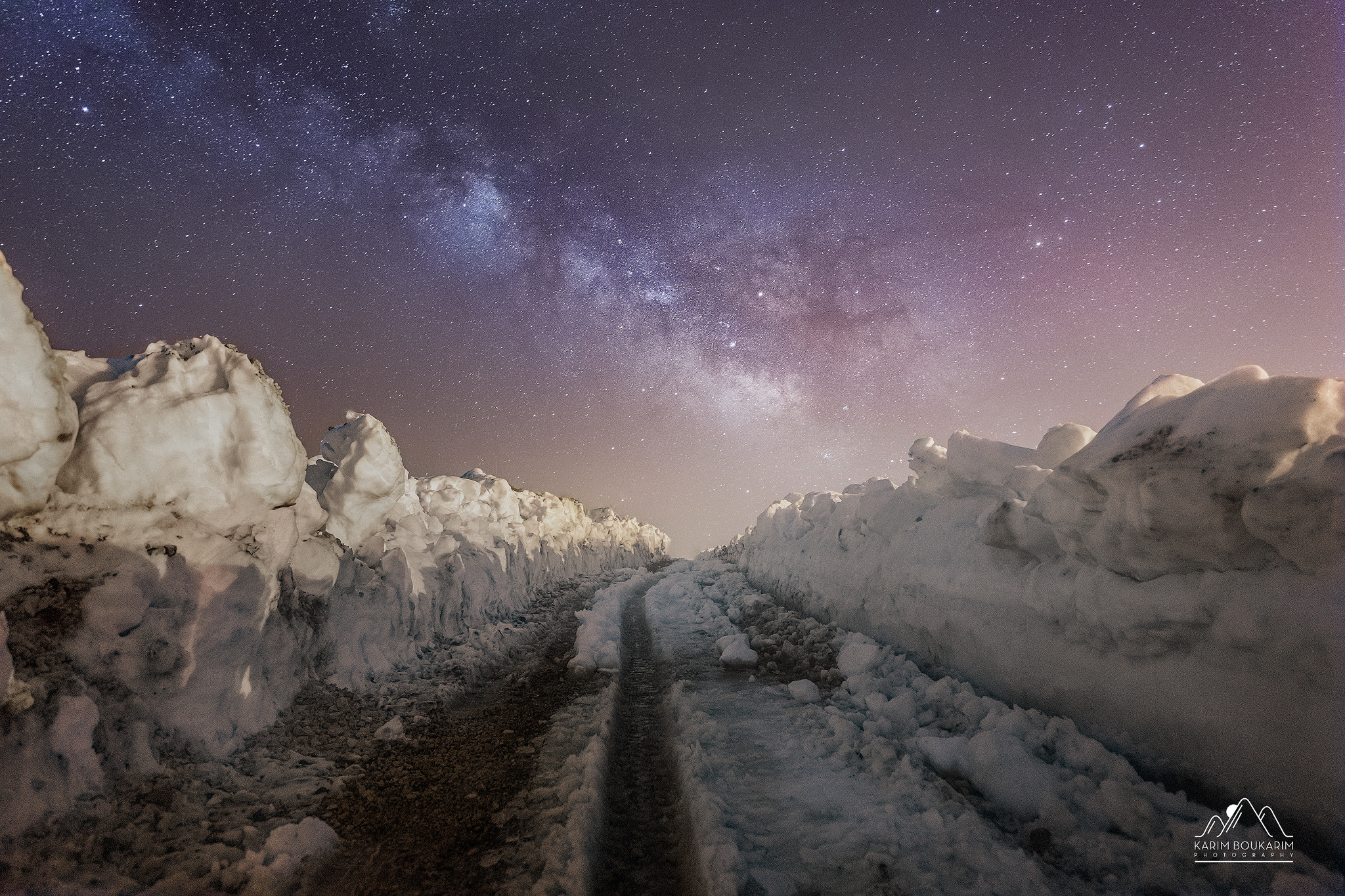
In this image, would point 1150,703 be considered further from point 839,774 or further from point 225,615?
point 225,615

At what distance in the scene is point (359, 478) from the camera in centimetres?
926

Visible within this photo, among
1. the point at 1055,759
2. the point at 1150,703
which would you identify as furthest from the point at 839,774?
the point at 1150,703

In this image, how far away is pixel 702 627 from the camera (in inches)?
559

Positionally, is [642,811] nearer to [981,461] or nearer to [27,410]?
[27,410]

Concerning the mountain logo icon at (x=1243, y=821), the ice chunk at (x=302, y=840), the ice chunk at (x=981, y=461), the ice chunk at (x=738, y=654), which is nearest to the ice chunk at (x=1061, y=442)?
the ice chunk at (x=981, y=461)

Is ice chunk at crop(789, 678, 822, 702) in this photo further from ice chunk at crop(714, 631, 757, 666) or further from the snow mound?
the snow mound

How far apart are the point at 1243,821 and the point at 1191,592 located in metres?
1.93

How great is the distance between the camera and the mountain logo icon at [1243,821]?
150 inches

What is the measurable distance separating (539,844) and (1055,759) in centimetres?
567

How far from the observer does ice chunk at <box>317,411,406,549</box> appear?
9.30 m

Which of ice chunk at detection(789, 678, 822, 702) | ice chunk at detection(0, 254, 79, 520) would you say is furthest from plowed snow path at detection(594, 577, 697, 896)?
ice chunk at detection(0, 254, 79, 520)

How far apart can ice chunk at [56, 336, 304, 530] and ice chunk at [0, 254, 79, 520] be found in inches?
17.5

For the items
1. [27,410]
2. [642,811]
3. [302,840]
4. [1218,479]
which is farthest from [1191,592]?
[27,410]

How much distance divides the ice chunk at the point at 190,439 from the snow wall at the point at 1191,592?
10.8 metres
